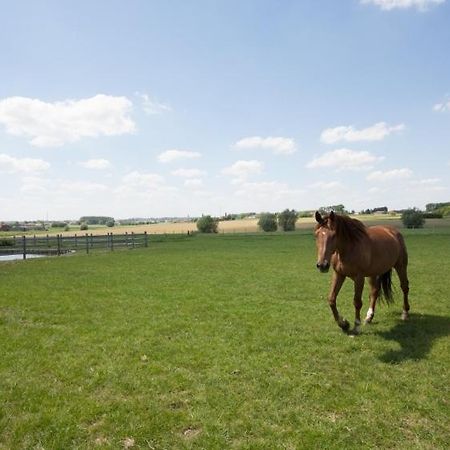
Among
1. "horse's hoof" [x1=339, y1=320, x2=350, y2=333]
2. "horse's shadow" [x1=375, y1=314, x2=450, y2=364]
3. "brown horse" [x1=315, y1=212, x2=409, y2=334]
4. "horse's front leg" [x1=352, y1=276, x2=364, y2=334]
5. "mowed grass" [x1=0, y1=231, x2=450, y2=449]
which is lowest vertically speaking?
"horse's shadow" [x1=375, y1=314, x2=450, y2=364]

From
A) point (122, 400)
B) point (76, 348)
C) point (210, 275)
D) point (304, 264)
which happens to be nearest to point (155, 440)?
point (122, 400)

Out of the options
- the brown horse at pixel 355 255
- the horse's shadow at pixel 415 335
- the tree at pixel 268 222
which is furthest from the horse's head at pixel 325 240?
the tree at pixel 268 222

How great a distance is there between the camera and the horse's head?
6.45 meters

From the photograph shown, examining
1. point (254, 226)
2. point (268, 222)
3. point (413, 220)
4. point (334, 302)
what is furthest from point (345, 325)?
point (254, 226)

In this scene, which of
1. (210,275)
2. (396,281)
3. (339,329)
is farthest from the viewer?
(210,275)

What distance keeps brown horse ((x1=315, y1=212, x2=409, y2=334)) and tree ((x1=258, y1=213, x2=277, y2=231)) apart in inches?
2540

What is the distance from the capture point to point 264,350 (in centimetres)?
651

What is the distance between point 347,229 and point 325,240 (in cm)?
104

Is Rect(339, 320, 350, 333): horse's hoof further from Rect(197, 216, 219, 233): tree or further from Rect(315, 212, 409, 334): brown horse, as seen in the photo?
Rect(197, 216, 219, 233): tree

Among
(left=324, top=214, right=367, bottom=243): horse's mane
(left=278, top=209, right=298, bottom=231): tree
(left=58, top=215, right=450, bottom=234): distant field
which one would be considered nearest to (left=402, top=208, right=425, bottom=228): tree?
(left=58, top=215, right=450, bottom=234): distant field

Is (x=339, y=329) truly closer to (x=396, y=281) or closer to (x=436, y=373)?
(x=436, y=373)

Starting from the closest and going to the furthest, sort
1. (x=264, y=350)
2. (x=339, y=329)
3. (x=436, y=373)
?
(x=436, y=373) < (x=264, y=350) < (x=339, y=329)

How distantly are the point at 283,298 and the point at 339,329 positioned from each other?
3235 millimetres

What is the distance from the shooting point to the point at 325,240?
6.61 m
